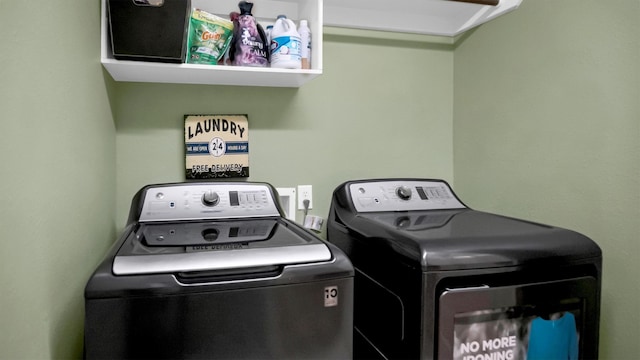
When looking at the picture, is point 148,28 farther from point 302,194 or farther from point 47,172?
point 302,194

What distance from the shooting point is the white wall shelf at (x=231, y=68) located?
1354 mm

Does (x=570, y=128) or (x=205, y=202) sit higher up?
(x=570, y=128)

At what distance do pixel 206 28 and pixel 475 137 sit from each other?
4.09 feet

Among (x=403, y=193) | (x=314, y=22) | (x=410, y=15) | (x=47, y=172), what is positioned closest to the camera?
(x=47, y=172)

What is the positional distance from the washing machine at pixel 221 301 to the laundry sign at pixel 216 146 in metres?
0.61

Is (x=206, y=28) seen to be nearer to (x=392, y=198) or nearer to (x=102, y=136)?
(x=102, y=136)

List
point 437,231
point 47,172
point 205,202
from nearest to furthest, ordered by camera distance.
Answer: point 47,172 → point 437,231 → point 205,202

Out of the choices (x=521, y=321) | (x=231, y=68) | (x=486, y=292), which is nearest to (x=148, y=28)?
(x=231, y=68)

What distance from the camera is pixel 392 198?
1636mm

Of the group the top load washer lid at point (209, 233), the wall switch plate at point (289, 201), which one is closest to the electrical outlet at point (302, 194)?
the wall switch plate at point (289, 201)

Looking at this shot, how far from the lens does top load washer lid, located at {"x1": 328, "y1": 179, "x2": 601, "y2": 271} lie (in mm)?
1032

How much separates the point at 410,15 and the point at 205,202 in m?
1.28

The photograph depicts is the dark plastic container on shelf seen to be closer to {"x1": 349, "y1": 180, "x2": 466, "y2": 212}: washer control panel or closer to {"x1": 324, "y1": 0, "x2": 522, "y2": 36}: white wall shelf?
{"x1": 324, "y1": 0, "x2": 522, "y2": 36}: white wall shelf

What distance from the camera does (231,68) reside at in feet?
4.69
